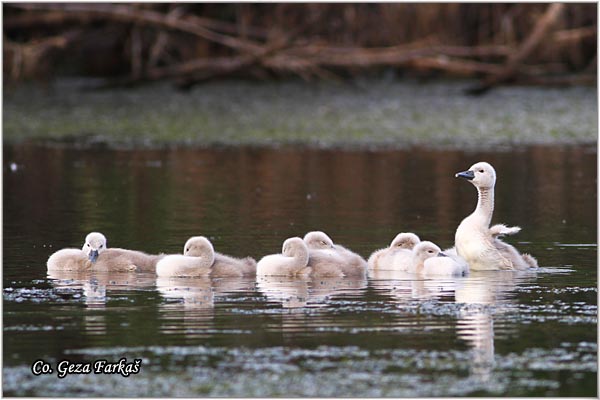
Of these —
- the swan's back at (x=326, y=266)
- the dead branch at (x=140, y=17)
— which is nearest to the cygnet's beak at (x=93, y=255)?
the swan's back at (x=326, y=266)

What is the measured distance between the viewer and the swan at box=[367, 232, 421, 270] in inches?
365

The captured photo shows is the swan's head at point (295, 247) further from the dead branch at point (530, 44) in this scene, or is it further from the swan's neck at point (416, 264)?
the dead branch at point (530, 44)

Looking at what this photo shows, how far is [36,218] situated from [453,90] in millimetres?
14293

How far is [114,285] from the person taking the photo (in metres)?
8.62

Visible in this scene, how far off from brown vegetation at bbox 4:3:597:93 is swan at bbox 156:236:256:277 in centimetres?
1207

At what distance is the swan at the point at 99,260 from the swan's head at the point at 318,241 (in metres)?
1.04

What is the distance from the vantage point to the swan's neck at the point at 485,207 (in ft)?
31.5

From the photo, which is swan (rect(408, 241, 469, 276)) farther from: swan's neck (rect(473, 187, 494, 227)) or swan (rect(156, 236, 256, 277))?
swan (rect(156, 236, 256, 277))

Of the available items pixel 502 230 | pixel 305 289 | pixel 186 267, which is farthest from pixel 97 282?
pixel 502 230

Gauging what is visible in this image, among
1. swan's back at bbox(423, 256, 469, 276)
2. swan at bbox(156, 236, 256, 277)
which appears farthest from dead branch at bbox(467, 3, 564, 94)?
swan at bbox(156, 236, 256, 277)

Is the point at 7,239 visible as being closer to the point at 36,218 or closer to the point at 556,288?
the point at 36,218

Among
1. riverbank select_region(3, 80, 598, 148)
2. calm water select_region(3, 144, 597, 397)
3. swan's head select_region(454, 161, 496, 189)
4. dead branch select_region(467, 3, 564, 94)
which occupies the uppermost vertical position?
dead branch select_region(467, 3, 564, 94)

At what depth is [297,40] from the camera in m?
22.7

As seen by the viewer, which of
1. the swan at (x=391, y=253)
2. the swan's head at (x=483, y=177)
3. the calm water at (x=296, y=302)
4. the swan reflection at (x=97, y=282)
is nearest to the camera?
the calm water at (x=296, y=302)
